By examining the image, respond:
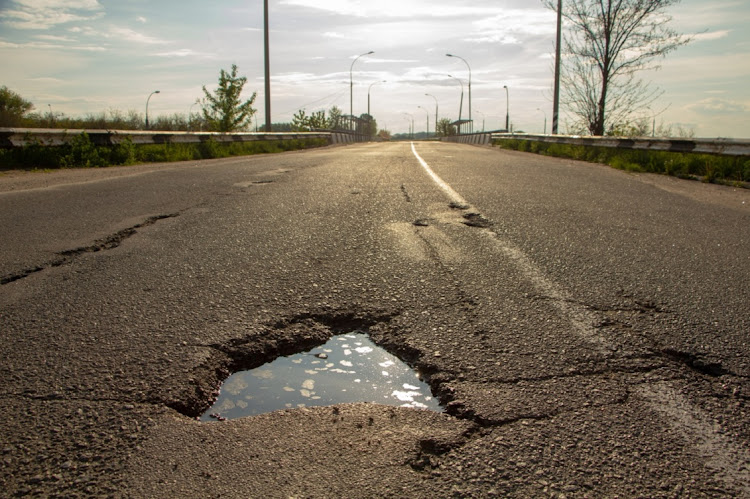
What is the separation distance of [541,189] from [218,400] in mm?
6231

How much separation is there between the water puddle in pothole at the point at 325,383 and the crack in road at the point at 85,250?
6.63 feet

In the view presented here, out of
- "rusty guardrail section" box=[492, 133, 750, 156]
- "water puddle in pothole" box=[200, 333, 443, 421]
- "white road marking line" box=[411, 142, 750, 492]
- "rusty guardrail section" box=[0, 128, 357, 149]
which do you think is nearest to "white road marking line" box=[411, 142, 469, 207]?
"white road marking line" box=[411, 142, 750, 492]

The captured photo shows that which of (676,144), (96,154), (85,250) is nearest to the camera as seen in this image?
(85,250)

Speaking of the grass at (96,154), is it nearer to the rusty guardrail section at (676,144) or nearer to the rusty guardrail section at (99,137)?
the rusty guardrail section at (99,137)

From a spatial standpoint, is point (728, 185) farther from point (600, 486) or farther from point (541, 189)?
point (600, 486)

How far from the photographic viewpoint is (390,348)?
2543mm

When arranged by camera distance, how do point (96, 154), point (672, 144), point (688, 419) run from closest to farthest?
point (688, 419), point (672, 144), point (96, 154)

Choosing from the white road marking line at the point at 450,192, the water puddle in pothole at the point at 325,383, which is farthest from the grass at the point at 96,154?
the water puddle in pothole at the point at 325,383

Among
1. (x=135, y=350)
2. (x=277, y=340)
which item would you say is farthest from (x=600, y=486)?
(x=135, y=350)

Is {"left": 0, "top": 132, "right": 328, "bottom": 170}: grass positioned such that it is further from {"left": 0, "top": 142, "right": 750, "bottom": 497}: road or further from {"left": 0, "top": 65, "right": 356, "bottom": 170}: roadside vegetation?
{"left": 0, "top": 142, "right": 750, "bottom": 497}: road

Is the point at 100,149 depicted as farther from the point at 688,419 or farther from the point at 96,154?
the point at 688,419

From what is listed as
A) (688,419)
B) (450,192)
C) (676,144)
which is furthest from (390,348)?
(676,144)

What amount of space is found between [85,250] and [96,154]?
8.72 metres

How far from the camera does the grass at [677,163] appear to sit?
8.99 m
